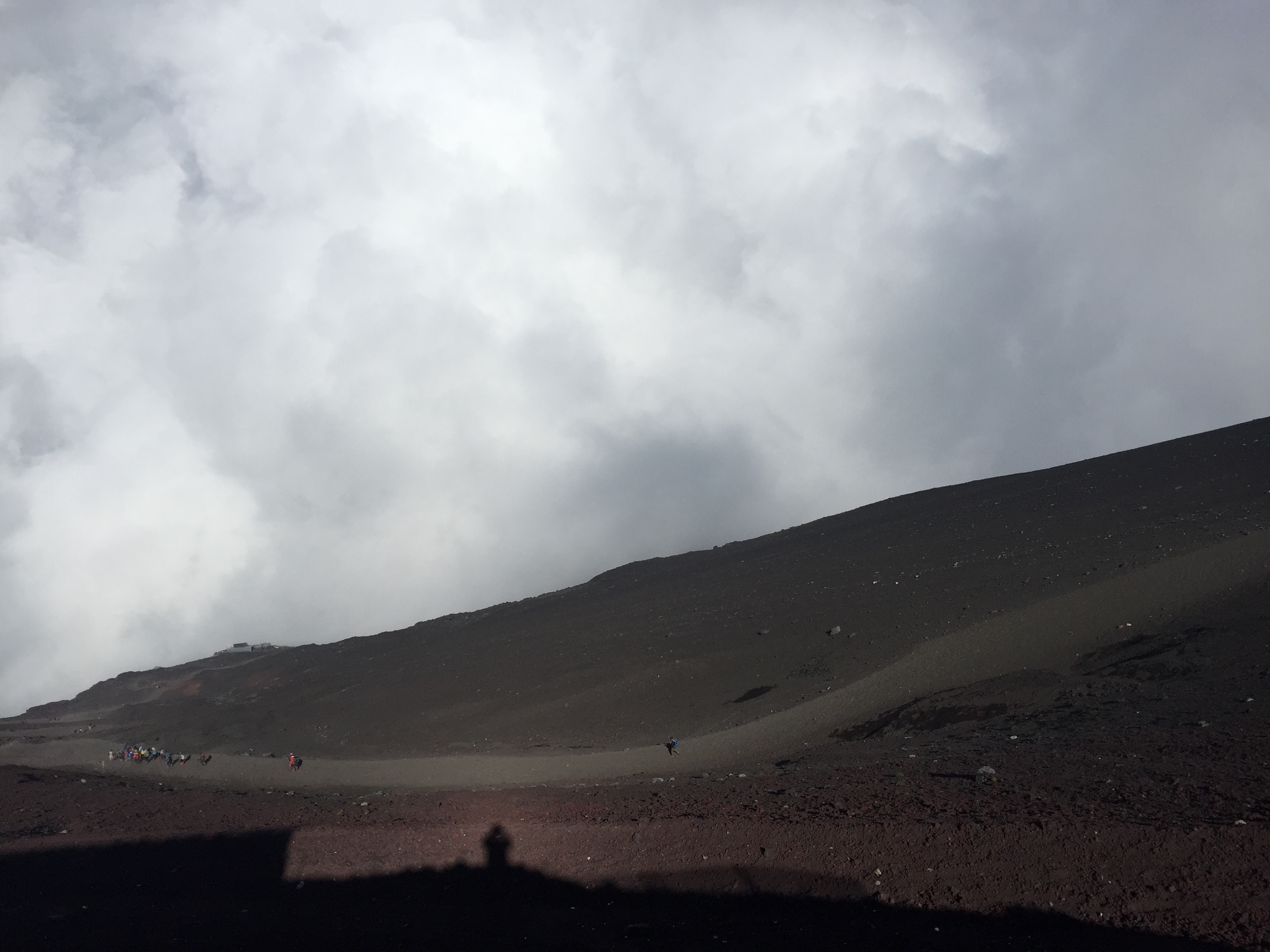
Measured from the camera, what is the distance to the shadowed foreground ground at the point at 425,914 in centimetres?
838

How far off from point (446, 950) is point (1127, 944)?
6954 mm

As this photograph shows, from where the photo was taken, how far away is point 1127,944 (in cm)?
746

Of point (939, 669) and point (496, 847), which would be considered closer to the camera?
point (496, 847)

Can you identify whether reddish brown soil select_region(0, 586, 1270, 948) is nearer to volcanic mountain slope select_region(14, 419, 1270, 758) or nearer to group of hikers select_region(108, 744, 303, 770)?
volcanic mountain slope select_region(14, 419, 1270, 758)

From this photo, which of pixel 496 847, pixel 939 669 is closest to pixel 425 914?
pixel 496 847

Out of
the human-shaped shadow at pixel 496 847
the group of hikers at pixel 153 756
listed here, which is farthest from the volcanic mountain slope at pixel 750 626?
the human-shaped shadow at pixel 496 847

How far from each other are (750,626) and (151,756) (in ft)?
69.5

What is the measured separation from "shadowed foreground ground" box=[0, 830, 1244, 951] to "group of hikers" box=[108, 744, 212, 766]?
47.6 feet

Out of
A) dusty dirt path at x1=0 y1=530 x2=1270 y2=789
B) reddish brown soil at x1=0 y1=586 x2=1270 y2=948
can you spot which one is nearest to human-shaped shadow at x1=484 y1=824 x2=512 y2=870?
reddish brown soil at x1=0 y1=586 x2=1270 y2=948

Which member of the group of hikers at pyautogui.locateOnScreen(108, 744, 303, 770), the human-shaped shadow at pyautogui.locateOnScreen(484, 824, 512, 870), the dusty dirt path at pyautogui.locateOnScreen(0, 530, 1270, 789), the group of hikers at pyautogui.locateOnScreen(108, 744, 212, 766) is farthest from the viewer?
the group of hikers at pyautogui.locateOnScreen(108, 744, 212, 766)

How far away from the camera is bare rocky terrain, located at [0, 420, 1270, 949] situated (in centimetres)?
898

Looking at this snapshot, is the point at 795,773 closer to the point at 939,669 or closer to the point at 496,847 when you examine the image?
the point at 496,847

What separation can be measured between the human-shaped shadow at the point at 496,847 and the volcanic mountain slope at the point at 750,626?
9.05 m

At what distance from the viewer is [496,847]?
39.7 feet
